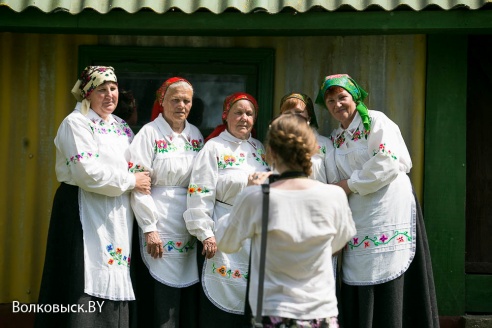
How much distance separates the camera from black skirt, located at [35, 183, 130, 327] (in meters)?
5.49

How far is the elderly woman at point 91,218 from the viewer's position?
217 inches

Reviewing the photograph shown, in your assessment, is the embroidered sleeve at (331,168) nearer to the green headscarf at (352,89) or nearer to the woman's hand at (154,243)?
the green headscarf at (352,89)

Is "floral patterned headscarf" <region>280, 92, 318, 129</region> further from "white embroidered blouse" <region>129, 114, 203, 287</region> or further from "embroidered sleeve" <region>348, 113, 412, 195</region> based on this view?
"white embroidered blouse" <region>129, 114, 203, 287</region>

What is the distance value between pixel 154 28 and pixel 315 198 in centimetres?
236

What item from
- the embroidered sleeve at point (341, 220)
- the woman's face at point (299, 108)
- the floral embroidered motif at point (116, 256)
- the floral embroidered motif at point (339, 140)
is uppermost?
the woman's face at point (299, 108)

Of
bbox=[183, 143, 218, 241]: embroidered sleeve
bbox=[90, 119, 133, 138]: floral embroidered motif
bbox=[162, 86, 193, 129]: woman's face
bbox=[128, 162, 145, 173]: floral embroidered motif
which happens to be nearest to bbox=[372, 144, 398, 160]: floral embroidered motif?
bbox=[183, 143, 218, 241]: embroidered sleeve

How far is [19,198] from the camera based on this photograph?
642cm

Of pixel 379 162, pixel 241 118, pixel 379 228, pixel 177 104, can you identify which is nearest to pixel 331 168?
pixel 379 162

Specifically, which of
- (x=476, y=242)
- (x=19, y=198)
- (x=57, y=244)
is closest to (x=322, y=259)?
(x=57, y=244)

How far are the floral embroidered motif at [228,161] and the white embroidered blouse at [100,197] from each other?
1.94ft

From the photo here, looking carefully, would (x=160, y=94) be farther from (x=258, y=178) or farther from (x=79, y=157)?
(x=258, y=178)

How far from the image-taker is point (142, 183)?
18.5 ft

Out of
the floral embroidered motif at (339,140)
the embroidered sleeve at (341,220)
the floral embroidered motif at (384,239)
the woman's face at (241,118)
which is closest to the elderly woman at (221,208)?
the woman's face at (241,118)

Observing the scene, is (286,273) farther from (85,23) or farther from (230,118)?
(85,23)
